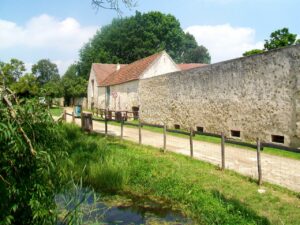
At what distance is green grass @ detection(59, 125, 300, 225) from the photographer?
547 cm

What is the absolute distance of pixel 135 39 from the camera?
48875mm

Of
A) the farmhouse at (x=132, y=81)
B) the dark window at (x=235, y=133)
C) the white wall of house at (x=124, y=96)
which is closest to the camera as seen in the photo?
the dark window at (x=235, y=133)

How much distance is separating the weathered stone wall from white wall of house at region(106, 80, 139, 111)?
511 centimetres

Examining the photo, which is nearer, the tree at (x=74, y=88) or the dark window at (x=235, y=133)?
the dark window at (x=235, y=133)

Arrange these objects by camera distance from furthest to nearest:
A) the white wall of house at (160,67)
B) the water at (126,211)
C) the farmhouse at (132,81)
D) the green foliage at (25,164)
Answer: the white wall of house at (160,67) < the farmhouse at (132,81) < the water at (126,211) < the green foliage at (25,164)

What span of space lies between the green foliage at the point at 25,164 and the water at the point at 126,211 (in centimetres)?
193

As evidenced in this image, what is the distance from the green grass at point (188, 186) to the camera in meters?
5.47

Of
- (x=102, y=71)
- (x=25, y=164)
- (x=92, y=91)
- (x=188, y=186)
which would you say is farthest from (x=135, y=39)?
(x=25, y=164)

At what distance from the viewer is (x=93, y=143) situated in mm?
11055

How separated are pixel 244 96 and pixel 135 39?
3781 cm

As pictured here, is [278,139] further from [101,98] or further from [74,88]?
[74,88]

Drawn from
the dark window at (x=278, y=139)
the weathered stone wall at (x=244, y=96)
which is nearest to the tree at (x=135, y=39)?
the weathered stone wall at (x=244, y=96)

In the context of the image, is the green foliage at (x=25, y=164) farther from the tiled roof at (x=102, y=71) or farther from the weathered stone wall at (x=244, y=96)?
the tiled roof at (x=102, y=71)

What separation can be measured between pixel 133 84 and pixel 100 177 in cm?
1667
